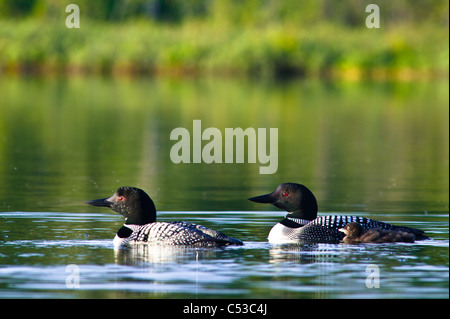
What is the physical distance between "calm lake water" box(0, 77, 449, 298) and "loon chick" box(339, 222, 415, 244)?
0.31 feet

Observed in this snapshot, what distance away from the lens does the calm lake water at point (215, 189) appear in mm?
6930

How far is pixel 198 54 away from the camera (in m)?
44.1

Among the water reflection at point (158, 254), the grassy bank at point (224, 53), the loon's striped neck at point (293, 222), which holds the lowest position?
the water reflection at point (158, 254)

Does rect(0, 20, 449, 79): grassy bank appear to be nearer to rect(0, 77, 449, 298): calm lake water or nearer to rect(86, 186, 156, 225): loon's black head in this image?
rect(0, 77, 449, 298): calm lake water

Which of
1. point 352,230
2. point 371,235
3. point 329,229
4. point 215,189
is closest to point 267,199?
point 329,229

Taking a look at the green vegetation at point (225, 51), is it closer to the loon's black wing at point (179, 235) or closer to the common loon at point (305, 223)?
the common loon at point (305, 223)

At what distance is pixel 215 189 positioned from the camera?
12.5 m

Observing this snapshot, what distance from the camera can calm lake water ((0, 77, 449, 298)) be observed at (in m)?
6.93

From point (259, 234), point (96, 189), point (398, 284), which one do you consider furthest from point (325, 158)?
point (398, 284)

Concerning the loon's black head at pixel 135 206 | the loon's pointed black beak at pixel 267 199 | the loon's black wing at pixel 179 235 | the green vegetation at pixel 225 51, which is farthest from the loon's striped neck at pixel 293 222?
the green vegetation at pixel 225 51

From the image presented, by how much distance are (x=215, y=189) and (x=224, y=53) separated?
103 ft

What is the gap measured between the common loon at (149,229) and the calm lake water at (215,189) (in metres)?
0.12

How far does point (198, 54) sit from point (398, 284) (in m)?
37.7
